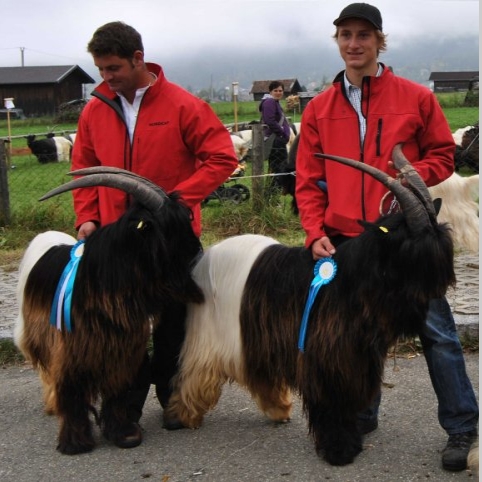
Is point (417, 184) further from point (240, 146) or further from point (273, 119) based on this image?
point (240, 146)

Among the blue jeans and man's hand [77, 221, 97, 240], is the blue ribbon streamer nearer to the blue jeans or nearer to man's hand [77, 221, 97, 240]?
man's hand [77, 221, 97, 240]

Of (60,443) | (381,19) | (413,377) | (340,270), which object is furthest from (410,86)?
(60,443)

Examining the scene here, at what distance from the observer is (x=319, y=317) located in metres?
3.71

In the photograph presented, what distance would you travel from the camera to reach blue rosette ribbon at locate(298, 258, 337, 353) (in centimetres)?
366

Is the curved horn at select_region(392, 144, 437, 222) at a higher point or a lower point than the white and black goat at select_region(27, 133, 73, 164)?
lower

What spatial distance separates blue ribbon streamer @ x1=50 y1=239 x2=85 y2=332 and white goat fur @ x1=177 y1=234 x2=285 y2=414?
0.65 metres

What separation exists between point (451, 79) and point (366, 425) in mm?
85851

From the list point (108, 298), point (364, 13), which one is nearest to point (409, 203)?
point (364, 13)

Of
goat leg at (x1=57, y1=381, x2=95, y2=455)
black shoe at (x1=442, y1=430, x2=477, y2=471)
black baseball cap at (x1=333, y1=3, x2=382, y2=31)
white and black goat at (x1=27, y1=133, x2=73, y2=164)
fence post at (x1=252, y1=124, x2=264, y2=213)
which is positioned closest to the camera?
black baseball cap at (x1=333, y1=3, x2=382, y2=31)

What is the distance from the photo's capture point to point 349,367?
12.0 ft

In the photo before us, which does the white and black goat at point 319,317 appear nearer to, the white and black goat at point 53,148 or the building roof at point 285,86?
the white and black goat at point 53,148

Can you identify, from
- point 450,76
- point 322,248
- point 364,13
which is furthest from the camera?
point 450,76

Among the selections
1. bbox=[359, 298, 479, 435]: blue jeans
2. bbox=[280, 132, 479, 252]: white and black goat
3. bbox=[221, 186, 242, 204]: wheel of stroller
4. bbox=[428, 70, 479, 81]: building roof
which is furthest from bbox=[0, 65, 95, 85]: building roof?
bbox=[359, 298, 479, 435]: blue jeans

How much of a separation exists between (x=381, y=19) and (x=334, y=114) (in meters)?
0.51
